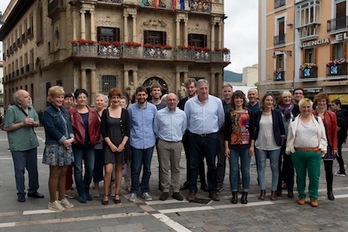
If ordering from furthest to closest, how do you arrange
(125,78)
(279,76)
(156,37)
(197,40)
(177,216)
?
(279,76)
(197,40)
(156,37)
(125,78)
(177,216)

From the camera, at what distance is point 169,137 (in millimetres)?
6656

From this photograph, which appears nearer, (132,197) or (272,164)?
(132,197)

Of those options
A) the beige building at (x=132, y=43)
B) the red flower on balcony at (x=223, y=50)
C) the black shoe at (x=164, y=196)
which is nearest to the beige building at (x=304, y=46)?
the red flower on balcony at (x=223, y=50)

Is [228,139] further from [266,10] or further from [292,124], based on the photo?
[266,10]

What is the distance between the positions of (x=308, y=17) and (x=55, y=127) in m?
25.9

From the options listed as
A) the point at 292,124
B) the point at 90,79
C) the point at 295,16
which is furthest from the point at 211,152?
the point at 295,16

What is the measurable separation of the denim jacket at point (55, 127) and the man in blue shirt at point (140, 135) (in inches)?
44.6

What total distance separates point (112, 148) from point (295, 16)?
26.2m

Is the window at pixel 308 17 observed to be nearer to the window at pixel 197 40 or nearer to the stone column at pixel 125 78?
the window at pixel 197 40

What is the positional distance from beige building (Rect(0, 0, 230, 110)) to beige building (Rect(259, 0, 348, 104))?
490 cm

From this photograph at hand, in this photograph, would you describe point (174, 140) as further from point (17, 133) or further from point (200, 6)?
point (200, 6)

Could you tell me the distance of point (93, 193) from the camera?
7.13 m

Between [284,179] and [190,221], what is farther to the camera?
[284,179]

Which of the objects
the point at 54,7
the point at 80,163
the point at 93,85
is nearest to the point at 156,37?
the point at 93,85
